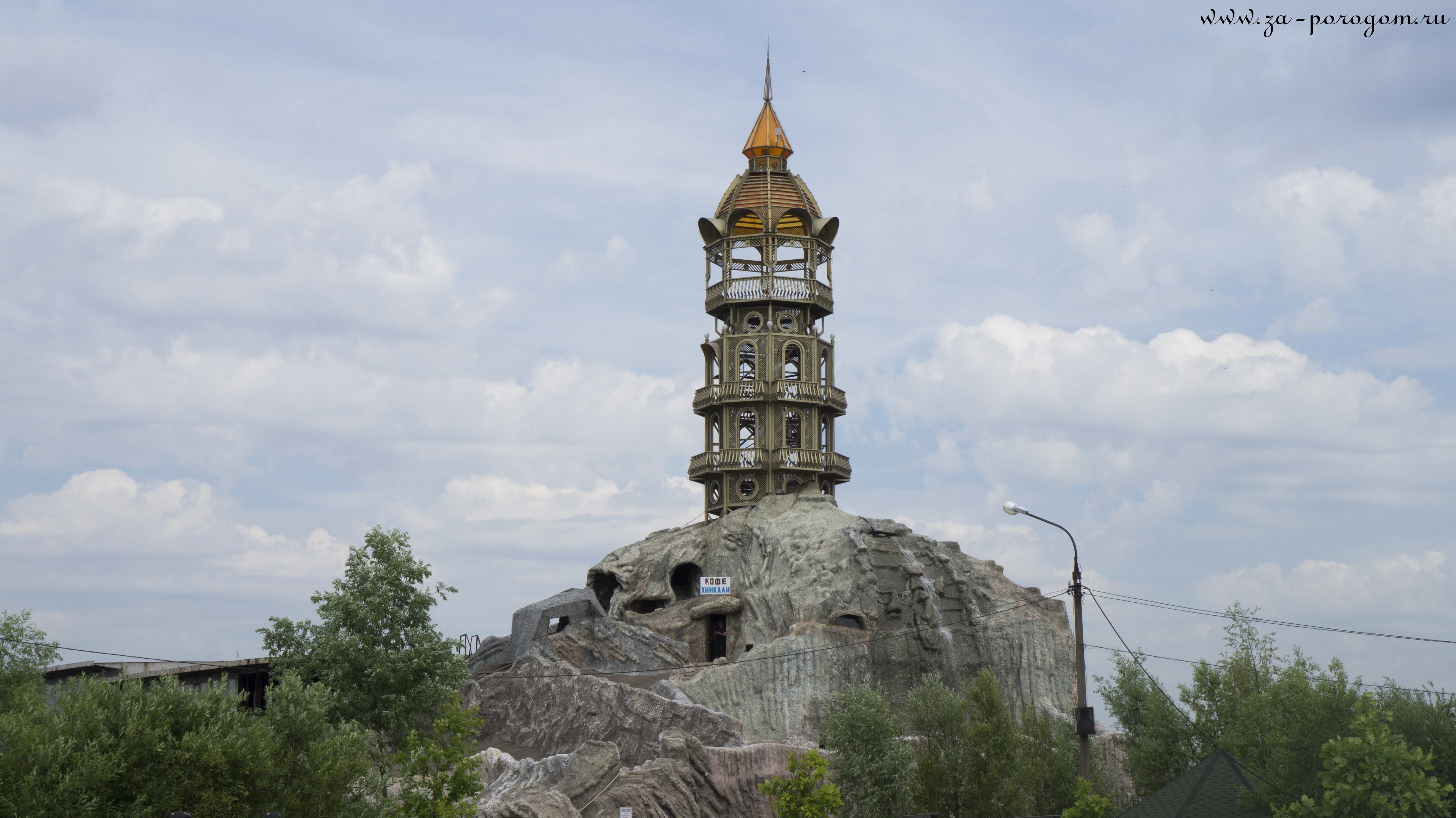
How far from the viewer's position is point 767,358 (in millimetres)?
75125

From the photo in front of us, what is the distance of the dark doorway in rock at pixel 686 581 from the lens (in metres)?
71.9

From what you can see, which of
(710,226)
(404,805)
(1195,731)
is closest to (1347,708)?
(1195,731)

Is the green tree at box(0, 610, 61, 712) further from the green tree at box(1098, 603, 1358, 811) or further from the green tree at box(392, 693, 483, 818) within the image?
the green tree at box(1098, 603, 1358, 811)

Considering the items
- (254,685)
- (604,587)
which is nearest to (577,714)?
(254,685)

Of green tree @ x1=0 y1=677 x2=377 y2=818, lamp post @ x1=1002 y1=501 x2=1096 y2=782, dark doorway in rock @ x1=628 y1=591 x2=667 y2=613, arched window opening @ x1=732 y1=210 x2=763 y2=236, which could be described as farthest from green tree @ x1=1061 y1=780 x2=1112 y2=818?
arched window opening @ x1=732 y1=210 x2=763 y2=236

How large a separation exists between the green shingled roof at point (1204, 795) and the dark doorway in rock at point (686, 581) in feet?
130

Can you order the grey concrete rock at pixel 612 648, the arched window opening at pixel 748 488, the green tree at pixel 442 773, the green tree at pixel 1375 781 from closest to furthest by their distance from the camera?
the green tree at pixel 1375 781 < the green tree at pixel 442 773 < the grey concrete rock at pixel 612 648 < the arched window opening at pixel 748 488

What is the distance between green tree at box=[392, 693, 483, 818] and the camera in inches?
1384

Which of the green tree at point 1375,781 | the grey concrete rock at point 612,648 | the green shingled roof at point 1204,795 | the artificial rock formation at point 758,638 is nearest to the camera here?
the green tree at point 1375,781

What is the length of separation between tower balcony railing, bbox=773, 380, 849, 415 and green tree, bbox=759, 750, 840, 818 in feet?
108

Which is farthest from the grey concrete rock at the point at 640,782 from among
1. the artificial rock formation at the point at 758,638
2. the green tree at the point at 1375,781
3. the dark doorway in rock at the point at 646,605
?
the green tree at the point at 1375,781

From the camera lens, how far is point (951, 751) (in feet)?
152

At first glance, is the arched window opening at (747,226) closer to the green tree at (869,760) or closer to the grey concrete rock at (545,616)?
the grey concrete rock at (545,616)

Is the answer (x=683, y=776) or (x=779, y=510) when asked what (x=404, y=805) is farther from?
(x=779, y=510)
